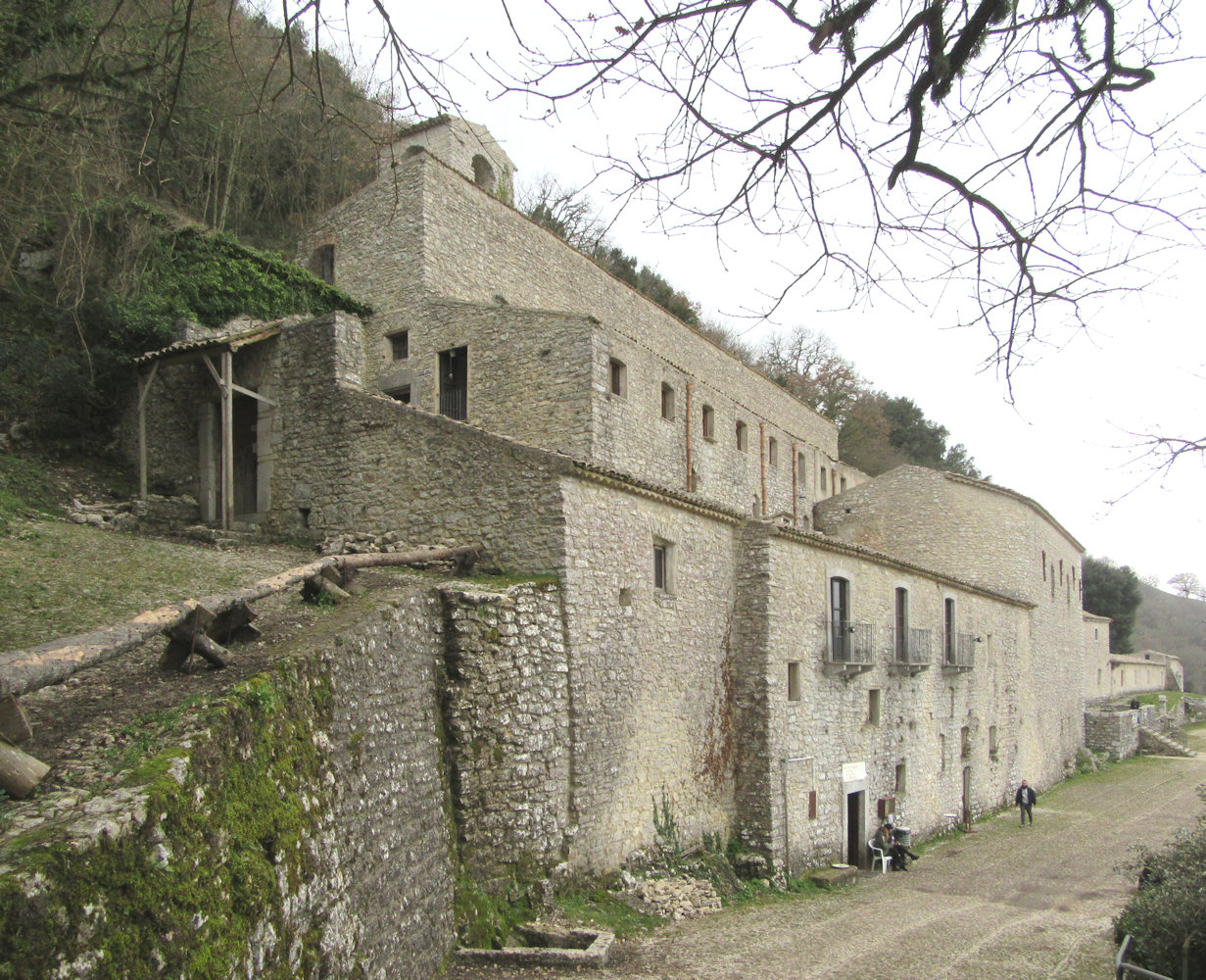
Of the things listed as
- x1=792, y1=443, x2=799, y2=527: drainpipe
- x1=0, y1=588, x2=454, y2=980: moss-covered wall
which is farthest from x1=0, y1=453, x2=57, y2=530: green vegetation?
x1=792, y1=443, x2=799, y2=527: drainpipe

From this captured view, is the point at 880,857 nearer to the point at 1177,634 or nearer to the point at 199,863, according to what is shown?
the point at 199,863

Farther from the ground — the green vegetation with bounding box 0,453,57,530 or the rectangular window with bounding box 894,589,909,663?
the green vegetation with bounding box 0,453,57,530

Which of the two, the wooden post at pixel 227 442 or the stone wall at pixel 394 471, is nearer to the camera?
the stone wall at pixel 394 471

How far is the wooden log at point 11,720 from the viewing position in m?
4.97

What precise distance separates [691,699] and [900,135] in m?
11.1

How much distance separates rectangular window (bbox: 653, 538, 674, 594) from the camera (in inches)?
559

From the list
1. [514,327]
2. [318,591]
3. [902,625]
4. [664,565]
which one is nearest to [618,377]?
[514,327]

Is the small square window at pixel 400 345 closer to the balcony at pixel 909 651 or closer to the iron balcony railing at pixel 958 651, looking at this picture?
the balcony at pixel 909 651

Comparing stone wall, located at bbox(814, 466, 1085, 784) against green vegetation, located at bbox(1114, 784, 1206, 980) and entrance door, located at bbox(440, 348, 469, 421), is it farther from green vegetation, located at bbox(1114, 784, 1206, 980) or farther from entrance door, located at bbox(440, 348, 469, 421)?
green vegetation, located at bbox(1114, 784, 1206, 980)

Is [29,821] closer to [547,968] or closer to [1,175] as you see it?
[547,968]

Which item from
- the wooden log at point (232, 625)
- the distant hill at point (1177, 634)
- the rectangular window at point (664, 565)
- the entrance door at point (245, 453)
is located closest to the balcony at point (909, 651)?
the rectangular window at point (664, 565)

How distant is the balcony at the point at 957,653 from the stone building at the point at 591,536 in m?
0.07

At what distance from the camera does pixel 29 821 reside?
175 inches

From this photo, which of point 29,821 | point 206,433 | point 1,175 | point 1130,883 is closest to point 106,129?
point 1,175
